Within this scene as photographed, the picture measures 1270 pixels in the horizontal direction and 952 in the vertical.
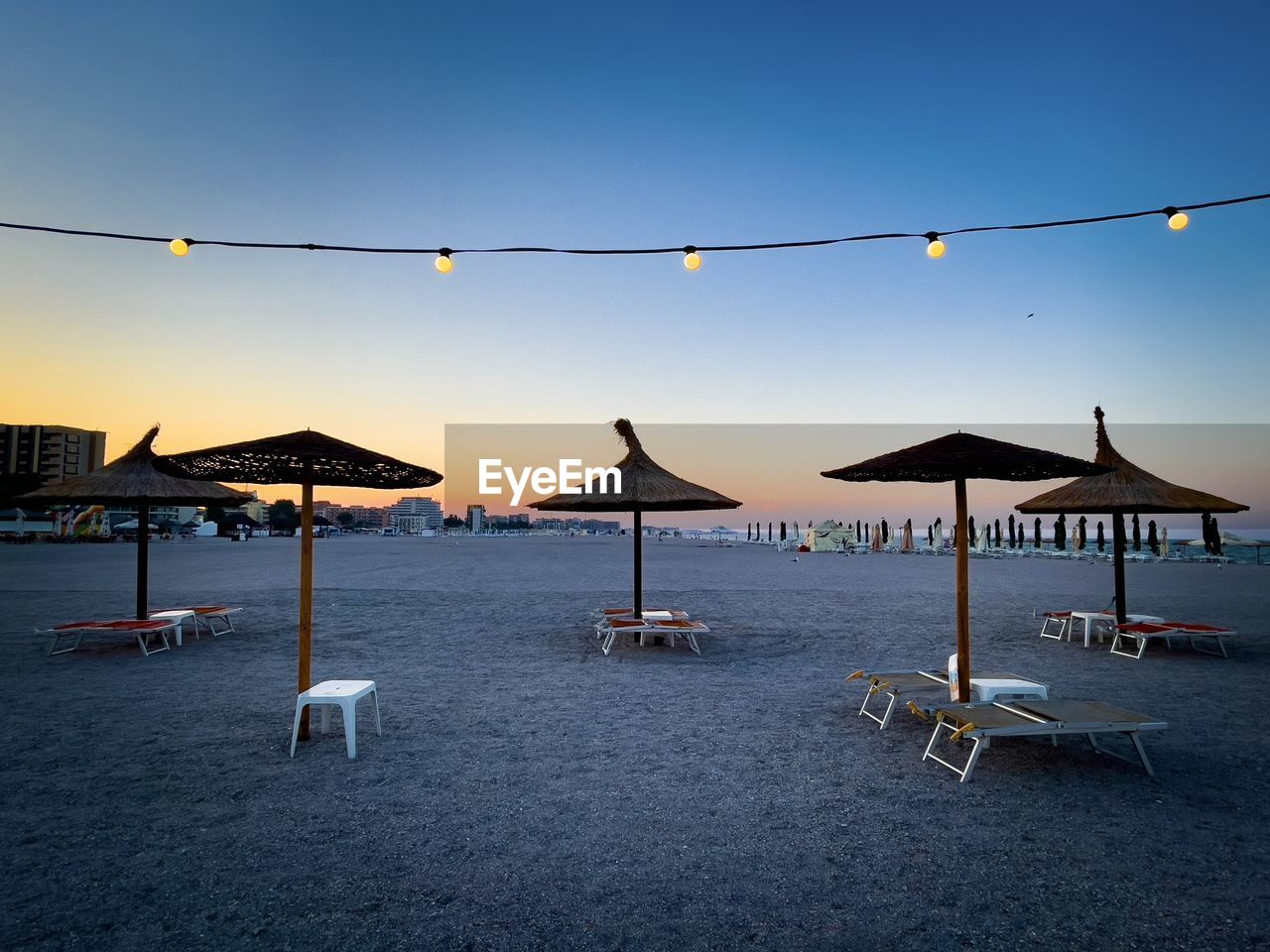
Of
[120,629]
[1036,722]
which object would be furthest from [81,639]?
[1036,722]

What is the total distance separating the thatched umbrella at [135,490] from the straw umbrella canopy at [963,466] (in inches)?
334

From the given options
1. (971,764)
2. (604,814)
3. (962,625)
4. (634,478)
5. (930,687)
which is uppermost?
(634,478)

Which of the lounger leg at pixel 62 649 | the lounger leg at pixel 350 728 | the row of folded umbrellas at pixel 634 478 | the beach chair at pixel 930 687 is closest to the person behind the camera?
the lounger leg at pixel 350 728

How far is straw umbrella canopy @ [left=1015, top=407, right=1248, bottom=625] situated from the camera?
9.41 meters

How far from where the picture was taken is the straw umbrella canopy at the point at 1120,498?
941cm

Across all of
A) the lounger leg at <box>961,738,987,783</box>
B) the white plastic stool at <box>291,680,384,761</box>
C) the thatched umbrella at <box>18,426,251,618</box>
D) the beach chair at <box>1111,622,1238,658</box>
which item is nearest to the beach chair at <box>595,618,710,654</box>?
the white plastic stool at <box>291,680,384,761</box>

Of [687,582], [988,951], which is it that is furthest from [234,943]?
[687,582]

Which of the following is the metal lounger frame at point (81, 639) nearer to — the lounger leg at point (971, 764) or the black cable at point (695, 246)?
the black cable at point (695, 246)

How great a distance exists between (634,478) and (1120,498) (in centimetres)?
700

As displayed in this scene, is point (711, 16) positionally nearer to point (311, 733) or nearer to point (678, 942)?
point (311, 733)

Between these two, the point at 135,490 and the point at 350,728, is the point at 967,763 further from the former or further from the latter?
the point at 135,490

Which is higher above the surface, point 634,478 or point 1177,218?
point 1177,218

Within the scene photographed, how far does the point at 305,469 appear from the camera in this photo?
208 inches

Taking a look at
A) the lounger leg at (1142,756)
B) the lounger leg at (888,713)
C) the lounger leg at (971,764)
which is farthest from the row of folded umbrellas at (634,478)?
the lounger leg at (1142,756)
